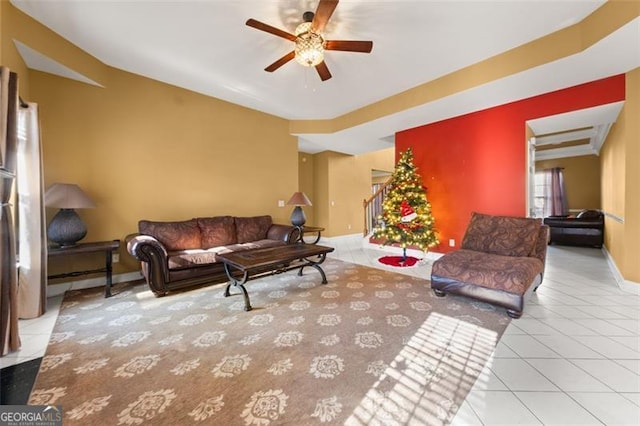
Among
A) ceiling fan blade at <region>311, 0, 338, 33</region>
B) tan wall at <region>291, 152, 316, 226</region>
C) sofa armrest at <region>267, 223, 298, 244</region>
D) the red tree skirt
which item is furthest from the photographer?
tan wall at <region>291, 152, 316, 226</region>

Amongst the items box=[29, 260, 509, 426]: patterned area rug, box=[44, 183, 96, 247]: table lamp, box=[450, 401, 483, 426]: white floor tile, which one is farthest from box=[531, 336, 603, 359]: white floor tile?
box=[44, 183, 96, 247]: table lamp

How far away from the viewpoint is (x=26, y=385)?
154cm

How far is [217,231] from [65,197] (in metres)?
1.78

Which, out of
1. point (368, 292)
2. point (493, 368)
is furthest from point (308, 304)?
point (493, 368)

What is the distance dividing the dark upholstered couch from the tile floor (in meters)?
3.49

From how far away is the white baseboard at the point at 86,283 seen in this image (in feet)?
10.2

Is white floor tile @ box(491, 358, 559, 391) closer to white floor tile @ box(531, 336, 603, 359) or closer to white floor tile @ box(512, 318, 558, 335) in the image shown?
white floor tile @ box(531, 336, 603, 359)

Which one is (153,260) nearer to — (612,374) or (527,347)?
(527,347)

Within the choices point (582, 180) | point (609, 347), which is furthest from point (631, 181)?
point (582, 180)

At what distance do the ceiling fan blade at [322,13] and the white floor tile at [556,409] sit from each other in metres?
3.00

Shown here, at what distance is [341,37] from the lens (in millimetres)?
2842

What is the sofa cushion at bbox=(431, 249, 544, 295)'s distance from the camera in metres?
2.43

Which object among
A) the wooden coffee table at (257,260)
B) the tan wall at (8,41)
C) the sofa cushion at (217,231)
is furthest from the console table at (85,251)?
the tan wall at (8,41)

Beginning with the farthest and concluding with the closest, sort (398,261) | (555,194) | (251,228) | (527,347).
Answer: (555,194), (398,261), (251,228), (527,347)
